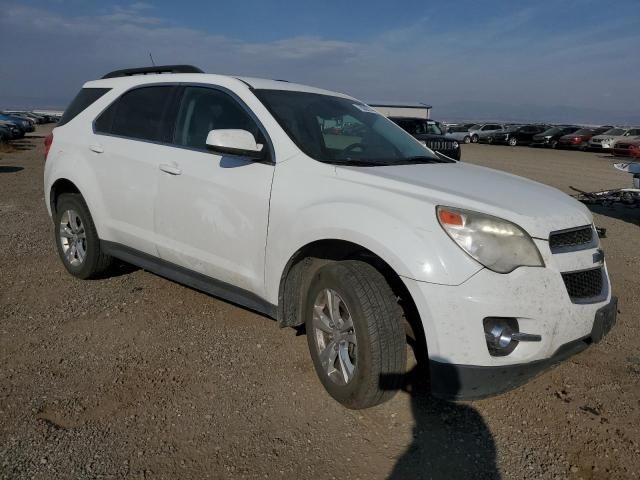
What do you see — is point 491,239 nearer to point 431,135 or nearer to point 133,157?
point 133,157

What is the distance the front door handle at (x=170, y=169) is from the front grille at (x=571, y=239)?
91.6 inches

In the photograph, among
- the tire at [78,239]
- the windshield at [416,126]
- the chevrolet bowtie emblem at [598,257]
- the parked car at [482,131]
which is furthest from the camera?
the parked car at [482,131]

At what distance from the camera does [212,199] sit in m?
3.26

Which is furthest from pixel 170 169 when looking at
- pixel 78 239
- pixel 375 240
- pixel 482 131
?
pixel 482 131

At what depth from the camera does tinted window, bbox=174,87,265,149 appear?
340 cm

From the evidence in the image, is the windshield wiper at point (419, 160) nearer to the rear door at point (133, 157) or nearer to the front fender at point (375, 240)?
the front fender at point (375, 240)

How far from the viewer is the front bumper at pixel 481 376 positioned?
2.38m

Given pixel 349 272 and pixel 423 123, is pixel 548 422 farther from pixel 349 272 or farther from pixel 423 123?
pixel 423 123

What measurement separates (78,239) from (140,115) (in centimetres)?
134

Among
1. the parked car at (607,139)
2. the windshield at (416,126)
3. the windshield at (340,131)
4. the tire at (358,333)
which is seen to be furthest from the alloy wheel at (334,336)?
the parked car at (607,139)

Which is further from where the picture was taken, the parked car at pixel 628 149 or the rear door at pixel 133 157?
the parked car at pixel 628 149

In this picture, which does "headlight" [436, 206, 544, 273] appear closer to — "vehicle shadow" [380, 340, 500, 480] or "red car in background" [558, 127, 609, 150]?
"vehicle shadow" [380, 340, 500, 480]

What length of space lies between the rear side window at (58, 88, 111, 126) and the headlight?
11.0ft

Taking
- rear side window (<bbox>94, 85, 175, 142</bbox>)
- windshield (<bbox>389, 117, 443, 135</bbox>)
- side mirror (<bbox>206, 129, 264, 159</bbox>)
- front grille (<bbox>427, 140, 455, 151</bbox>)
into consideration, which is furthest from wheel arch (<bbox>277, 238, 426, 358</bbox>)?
windshield (<bbox>389, 117, 443, 135</bbox>)
